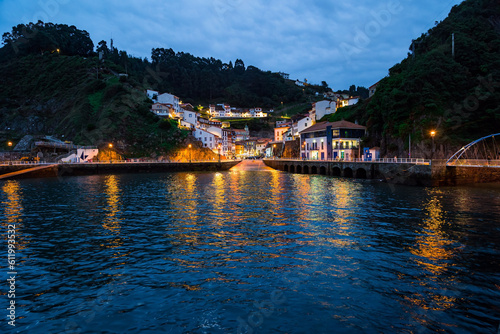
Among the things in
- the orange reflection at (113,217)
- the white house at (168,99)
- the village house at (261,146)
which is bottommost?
the orange reflection at (113,217)

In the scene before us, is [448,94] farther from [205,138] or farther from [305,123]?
[205,138]

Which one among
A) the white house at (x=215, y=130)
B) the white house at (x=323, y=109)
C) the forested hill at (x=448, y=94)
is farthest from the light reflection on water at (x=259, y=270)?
the white house at (x=215, y=130)

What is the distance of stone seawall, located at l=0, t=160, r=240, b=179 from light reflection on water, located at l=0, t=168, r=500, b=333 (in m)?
57.1

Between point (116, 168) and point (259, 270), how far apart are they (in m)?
80.4

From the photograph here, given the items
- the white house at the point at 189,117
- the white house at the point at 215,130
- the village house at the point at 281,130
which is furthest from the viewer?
the village house at the point at 281,130

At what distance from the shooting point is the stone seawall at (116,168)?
74.4m

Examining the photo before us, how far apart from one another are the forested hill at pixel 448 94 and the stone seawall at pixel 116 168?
51663mm

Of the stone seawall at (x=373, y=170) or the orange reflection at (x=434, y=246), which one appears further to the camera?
the stone seawall at (x=373, y=170)

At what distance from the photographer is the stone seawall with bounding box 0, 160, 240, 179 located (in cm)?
7444

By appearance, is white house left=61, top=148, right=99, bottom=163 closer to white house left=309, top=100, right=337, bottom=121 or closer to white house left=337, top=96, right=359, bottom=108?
white house left=309, top=100, right=337, bottom=121

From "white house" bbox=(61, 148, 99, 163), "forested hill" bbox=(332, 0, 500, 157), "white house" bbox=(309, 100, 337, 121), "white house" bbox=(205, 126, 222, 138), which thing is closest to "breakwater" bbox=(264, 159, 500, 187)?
"forested hill" bbox=(332, 0, 500, 157)

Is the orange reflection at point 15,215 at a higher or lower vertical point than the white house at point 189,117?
lower

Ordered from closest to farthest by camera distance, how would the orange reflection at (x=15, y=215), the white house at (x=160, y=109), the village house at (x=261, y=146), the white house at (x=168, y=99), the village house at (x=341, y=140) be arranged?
1. the orange reflection at (x=15, y=215)
2. the village house at (x=341, y=140)
3. the white house at (x=160, y=109)
4. the white house at (x=168, y=99)
5. the village house at (x=261, y=146)

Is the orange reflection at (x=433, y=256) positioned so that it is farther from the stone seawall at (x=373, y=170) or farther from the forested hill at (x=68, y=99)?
the forested hill at (x=68, y=99)
